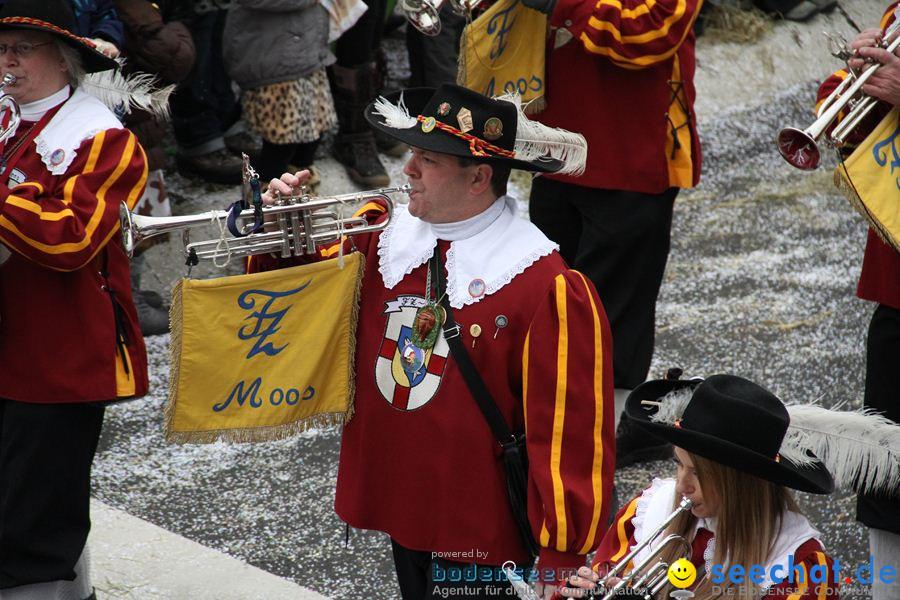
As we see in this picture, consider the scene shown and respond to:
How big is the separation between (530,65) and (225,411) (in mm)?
2213

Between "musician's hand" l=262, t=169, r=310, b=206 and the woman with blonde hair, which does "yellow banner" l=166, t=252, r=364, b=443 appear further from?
the woman with blonde hair

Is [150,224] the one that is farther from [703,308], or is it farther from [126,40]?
[703,308]

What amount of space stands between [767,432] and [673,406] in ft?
0.97

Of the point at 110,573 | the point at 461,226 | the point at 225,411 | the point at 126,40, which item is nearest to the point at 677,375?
the point at 461,226

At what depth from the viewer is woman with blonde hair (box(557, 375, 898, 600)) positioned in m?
2.92

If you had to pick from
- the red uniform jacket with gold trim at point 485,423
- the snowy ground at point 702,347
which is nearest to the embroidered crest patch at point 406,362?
the red uniform jacket with gold trim at point 485,423

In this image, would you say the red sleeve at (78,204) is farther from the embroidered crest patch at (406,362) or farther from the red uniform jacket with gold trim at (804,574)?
the red uniform jacket with gold trim at (804,574)

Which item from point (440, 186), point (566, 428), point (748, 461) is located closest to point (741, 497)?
point (748, 461)

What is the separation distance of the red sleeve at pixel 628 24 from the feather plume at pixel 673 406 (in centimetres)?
203

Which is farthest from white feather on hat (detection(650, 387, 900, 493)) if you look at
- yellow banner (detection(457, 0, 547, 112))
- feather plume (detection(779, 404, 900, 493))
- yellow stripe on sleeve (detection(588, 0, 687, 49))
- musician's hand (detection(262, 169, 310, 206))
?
yellow banner (detection(457, 0, 547, 112))

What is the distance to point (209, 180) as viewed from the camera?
26.2 ft

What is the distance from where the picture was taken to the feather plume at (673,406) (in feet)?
10.4

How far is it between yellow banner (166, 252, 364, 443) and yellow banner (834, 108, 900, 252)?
1.59 m

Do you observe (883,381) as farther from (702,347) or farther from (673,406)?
(702,347)
